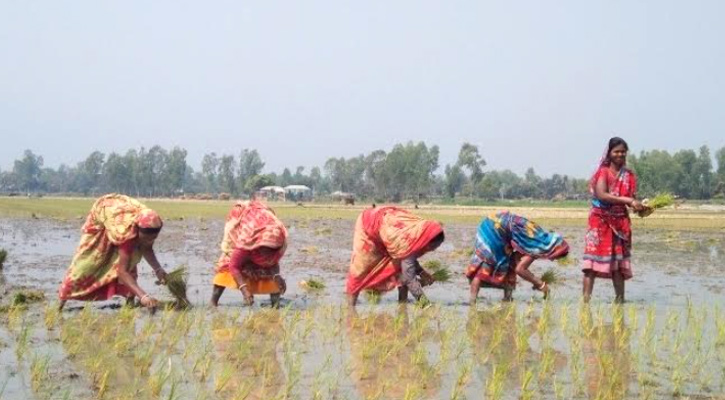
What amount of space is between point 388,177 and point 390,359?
95.8 metres

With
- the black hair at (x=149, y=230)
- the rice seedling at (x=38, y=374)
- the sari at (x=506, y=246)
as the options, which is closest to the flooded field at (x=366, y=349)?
the rice seedling at (x=38, y=374)

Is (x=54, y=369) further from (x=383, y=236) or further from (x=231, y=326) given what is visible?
(x=383, y=236)

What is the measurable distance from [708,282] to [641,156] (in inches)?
3225

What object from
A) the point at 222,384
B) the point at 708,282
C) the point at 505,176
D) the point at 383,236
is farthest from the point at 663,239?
the point at 505,176

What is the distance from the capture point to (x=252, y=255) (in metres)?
7.49

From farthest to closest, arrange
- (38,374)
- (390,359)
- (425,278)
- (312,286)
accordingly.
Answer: (312,286) → (425,278) → (390,359) → (38,374)

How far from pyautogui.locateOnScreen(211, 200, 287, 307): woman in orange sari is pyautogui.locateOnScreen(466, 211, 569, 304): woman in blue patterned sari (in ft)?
6.71

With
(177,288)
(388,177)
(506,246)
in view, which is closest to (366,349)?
(177,288)

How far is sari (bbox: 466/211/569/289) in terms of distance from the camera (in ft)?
25.4

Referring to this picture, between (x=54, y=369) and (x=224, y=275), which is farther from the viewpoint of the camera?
(x=224, y=275)

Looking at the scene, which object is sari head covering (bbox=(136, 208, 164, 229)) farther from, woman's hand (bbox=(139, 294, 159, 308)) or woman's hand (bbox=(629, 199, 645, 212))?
woman's hand (bbox=(629, 199, 645, 212))

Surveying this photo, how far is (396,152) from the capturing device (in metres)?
99.6

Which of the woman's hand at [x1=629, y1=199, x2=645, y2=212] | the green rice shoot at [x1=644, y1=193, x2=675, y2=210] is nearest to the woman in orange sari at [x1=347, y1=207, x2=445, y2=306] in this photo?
the woman's hand at [x1=629, y1=199, x2=645, y2=212]

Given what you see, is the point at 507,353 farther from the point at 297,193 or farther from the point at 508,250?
the point at 297,193
